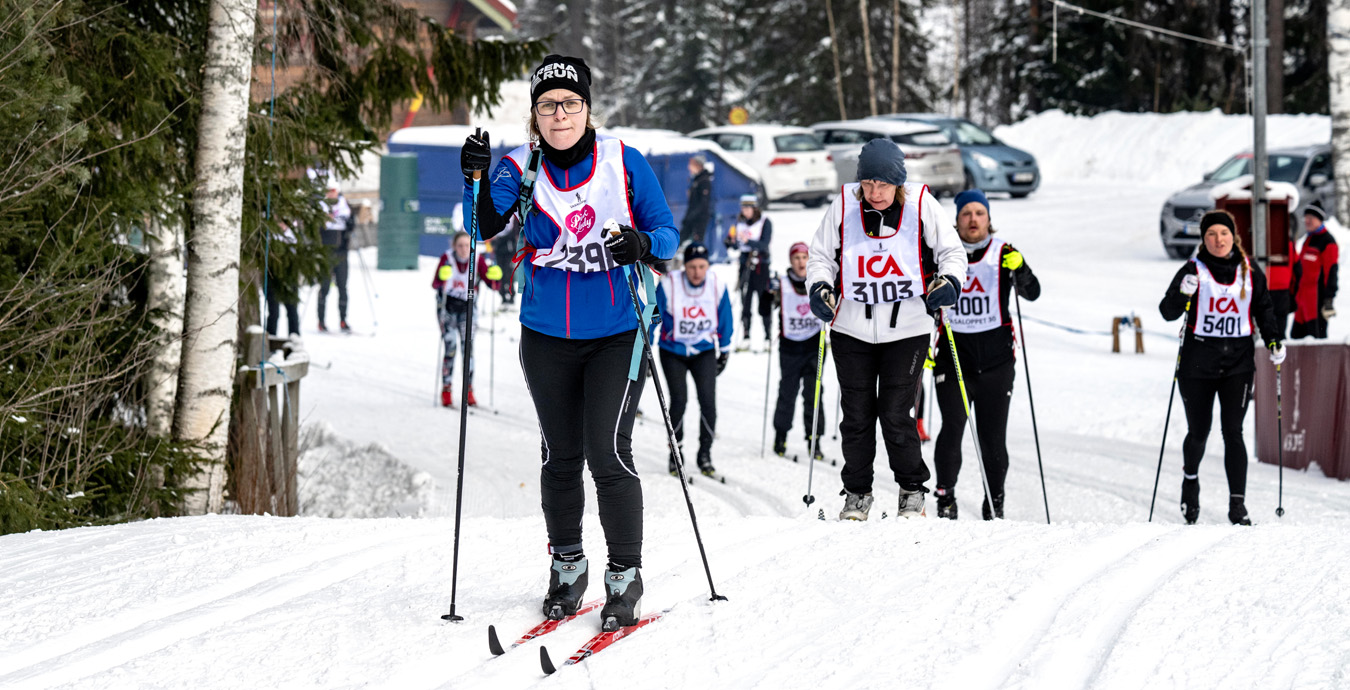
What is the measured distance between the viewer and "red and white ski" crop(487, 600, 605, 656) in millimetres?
3912

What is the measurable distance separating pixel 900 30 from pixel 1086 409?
107ft

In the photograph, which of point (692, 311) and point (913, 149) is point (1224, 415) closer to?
point (692, 311)

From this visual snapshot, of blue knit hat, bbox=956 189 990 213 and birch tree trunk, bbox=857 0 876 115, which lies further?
birch tree trunk, bbox=857 0 876 115

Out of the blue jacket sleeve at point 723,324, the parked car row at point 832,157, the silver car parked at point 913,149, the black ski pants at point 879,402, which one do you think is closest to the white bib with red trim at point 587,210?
the black ski pants at point 879,402

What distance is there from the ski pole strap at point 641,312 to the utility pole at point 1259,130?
10.2 metres

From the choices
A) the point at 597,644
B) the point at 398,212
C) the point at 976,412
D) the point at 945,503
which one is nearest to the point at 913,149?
the point at 398,212

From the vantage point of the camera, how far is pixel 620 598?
421cm

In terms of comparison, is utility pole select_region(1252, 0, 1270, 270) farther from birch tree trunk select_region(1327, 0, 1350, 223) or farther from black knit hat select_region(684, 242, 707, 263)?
birch tree trunk select_region(1327, 0, 1350, 223)

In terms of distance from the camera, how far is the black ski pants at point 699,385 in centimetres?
999

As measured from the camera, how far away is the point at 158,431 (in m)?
7.87

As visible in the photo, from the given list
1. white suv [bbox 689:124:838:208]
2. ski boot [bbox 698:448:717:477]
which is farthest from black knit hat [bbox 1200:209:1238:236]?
white suv [bbox 689:124:838:208]

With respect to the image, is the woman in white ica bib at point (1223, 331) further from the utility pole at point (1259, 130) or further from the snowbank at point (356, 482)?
the utility pole at point (1259, 130)

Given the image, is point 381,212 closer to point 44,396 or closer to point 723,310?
point 723,310

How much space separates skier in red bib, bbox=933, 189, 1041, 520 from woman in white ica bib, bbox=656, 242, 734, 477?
10.0ft
